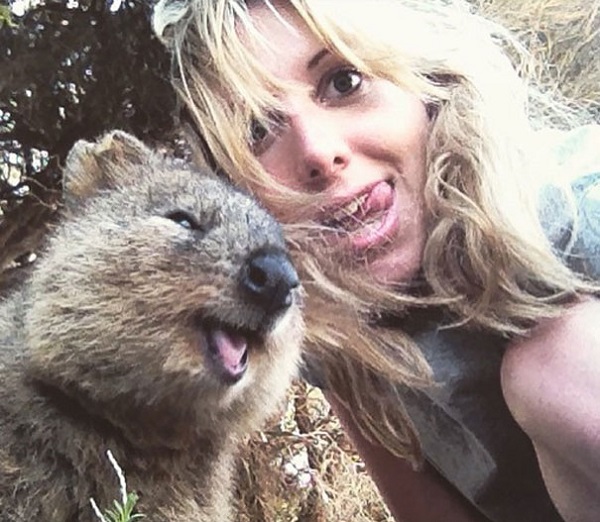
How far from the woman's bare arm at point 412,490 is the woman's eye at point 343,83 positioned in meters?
0.91

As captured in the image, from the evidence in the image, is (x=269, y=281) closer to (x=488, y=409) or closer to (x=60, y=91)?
(x=488, y=409)

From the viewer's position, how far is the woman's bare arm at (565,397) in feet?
8.33

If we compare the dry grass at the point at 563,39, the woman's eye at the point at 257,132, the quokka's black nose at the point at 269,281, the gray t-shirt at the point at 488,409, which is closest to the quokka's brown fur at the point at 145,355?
the quokka's black nose at the point at 269,281

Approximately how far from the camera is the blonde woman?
9.03 ft

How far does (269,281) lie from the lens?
7.52ft

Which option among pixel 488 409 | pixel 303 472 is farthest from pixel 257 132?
pixel 303 472

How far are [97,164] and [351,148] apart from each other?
574mm

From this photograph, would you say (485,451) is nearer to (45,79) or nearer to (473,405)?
(473,405)

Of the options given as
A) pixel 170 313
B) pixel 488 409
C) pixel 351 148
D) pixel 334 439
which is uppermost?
pixel 170 313

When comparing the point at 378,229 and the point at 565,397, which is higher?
the point at 378,229

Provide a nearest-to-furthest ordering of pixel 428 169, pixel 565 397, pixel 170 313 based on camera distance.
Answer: pixel 170 313, pixel 565 397, pixel 428 169

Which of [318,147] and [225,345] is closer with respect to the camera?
[225,345]

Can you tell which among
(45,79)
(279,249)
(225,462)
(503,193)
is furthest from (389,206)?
(45,79)

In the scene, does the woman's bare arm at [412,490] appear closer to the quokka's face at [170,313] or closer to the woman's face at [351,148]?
the woman's face at [351,148]
